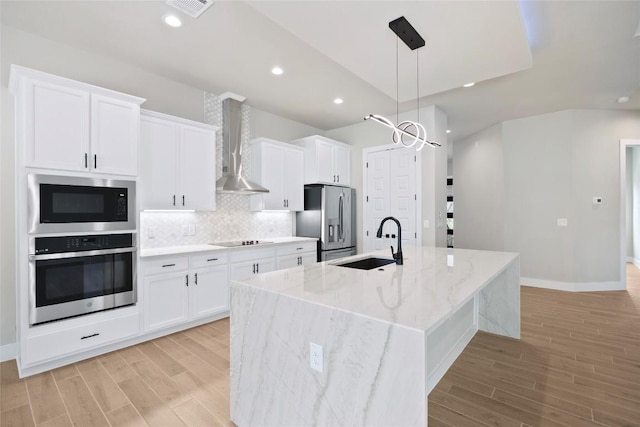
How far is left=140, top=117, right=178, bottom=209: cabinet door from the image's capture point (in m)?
3.20

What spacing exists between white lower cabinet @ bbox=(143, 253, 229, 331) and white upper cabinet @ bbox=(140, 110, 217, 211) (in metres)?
0.65

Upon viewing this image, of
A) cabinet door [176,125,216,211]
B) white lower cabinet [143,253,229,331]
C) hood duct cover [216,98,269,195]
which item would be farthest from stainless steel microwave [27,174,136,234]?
hood duct cover [216,98,269,195]

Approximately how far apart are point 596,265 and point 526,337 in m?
3.09

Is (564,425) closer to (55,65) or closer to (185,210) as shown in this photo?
(185,210)

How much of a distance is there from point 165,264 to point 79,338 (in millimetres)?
892

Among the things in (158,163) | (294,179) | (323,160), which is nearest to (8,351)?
(158,163)

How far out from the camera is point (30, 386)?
223cm

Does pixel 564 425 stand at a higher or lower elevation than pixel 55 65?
lower

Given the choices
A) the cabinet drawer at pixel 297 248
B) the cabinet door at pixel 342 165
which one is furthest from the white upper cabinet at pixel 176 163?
the cabinet door at pixel 342 165

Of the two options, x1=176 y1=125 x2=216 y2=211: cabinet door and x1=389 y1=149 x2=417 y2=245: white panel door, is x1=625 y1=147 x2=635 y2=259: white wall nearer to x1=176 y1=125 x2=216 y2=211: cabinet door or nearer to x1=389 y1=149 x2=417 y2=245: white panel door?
x1=389 y1=149 x2=417 y2=245: white panel door

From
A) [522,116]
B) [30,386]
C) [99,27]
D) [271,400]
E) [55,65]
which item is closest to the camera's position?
[271,400]

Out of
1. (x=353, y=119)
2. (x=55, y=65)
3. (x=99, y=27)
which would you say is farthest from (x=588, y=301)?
(x=55, y=65)

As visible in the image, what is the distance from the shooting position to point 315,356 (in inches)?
53.6

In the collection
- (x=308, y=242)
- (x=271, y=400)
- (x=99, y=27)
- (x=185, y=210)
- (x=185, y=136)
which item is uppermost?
(x=99, y=27)
